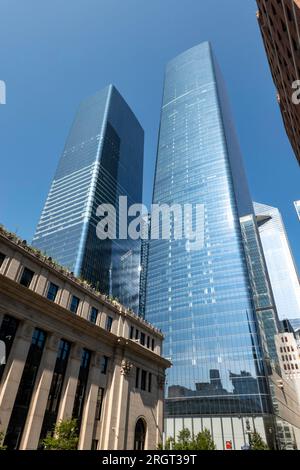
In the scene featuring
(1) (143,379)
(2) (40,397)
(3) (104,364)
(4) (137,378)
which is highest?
(1) (143,379)

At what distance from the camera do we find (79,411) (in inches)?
1229

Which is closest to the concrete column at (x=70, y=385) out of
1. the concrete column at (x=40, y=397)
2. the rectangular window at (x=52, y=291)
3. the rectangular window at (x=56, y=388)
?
the rectangular window at (x=56, y=388)

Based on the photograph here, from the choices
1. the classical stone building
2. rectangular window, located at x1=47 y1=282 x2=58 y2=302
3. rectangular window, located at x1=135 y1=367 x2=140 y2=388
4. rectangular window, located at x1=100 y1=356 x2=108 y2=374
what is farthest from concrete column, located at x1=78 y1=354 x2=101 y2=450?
rectangular window, located at x1=47 y1=282 x2=58 y2=302

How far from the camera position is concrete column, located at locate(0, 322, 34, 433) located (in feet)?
78.6

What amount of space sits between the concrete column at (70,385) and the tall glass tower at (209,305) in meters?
71.2

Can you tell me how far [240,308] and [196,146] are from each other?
295ft

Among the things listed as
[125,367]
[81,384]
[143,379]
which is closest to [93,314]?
[81,384]

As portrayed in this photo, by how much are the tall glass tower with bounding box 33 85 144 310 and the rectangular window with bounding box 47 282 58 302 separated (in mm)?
82100

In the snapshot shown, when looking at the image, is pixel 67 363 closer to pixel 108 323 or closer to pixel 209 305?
pixel 108 323

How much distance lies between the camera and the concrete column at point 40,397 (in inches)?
999

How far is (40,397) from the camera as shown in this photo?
2711 centimetres

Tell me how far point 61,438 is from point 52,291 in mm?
13504

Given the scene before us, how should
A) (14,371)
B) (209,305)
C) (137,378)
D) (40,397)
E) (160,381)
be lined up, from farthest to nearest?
1. (209,305)
2. (160,381)
3. (137,378)
4. (40,397)
5. (14,371)

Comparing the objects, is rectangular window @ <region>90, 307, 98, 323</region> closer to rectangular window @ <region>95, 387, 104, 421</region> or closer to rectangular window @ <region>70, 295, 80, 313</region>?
rectangular window @ <region>70, 295, 80, 313</region>
